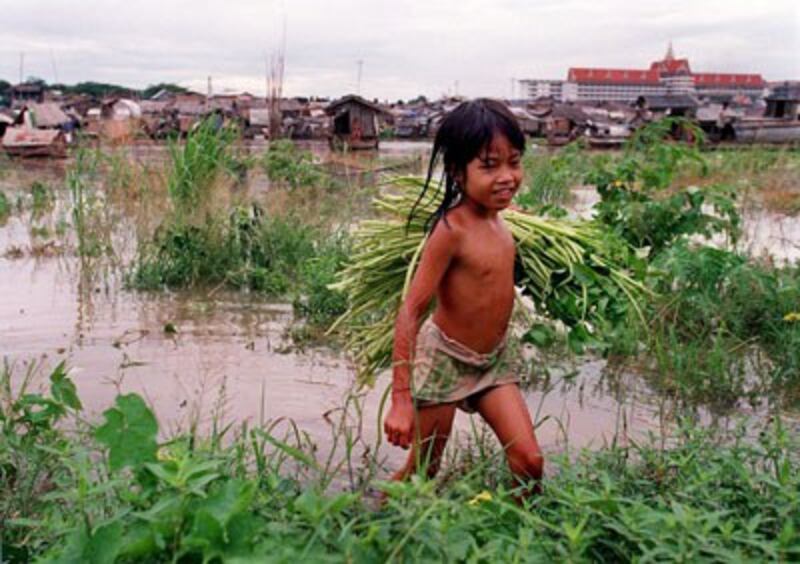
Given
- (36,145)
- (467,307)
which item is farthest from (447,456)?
(36,145)

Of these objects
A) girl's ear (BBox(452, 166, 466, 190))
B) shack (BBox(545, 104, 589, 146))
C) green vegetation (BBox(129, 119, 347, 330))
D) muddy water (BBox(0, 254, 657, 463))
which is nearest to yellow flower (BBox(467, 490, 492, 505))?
girl's ear (BBox(452, 166, 466, 190))

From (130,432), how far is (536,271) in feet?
4.86

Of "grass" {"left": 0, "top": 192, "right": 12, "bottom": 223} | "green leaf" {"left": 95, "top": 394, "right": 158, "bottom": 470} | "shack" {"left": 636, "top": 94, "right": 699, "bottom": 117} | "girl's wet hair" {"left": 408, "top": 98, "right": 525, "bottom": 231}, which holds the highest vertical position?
"shack" {"left": 636, "top": 94, "right": 699, "bottom": 117}

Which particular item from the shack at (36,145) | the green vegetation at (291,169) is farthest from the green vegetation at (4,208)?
the shack at (36,145)

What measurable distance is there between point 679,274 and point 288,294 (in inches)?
91.7

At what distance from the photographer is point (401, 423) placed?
2.51 m

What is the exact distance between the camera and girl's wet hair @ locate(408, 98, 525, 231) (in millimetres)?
2512

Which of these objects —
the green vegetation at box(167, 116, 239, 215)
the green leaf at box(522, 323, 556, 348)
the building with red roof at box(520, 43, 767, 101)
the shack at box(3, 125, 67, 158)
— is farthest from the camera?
the building with red roof at box(520, 43, 767, 101)

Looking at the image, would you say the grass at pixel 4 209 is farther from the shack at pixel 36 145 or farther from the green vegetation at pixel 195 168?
the shack at pixel 36 145

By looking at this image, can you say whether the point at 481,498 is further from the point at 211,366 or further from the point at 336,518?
the point at 211,366

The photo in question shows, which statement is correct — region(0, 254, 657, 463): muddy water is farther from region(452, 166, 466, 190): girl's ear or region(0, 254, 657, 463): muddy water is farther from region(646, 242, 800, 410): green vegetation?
region(452, 166, 466, 190): girl's ear

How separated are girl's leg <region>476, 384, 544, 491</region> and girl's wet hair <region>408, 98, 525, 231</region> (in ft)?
2.04

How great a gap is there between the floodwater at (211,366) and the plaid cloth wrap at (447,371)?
29 centimetres

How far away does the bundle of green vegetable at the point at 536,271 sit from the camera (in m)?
2.83
